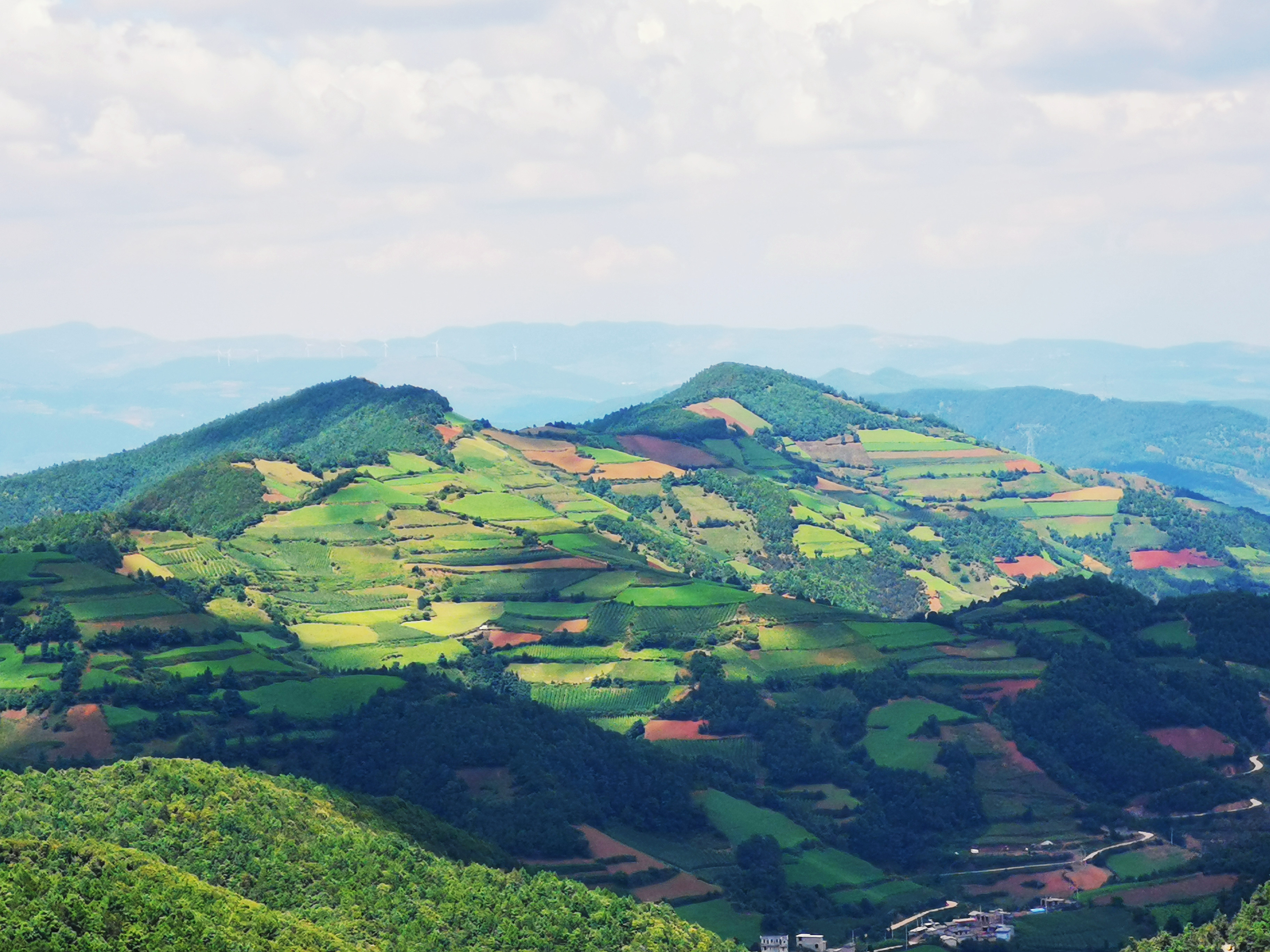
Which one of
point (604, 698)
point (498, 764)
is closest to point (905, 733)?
point (604, 698)

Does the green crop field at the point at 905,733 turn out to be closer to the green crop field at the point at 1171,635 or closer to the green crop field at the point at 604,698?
the green crop field at the point at 604,698

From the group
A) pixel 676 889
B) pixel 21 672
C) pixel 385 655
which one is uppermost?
pixel 21 672

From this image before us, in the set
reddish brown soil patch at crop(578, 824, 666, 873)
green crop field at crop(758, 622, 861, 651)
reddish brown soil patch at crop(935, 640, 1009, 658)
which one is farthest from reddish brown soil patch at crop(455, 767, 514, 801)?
reddish brown soil patch at crop(935, 640, 1009, 658)

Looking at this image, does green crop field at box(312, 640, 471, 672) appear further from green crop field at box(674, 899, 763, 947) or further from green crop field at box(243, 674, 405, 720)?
green crop field at box(674, 899, 763, 947)

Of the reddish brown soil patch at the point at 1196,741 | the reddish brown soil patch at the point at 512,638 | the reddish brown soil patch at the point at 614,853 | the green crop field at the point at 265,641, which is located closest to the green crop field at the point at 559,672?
the reddish brown soil patch at the point at 512,638

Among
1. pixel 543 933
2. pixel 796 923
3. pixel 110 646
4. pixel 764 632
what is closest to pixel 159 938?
pixel 543 933

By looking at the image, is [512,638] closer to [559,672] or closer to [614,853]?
[559,672]

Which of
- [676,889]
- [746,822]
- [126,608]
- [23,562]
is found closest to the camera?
[676,889]
